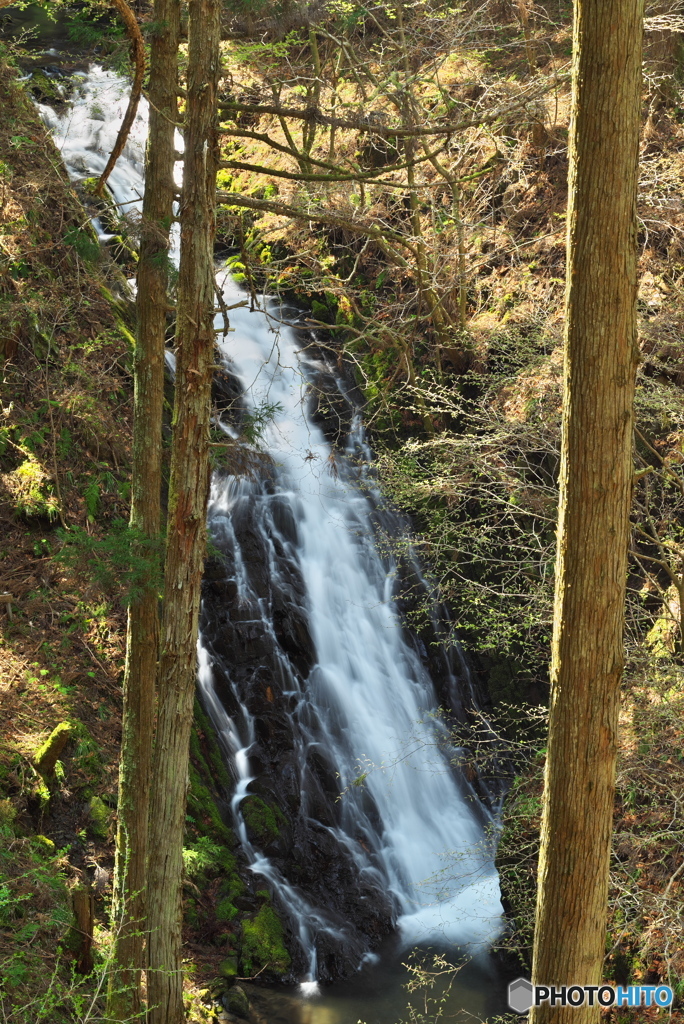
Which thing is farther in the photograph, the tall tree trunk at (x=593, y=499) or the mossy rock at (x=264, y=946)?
the mossy rock at (x=264, y=946)

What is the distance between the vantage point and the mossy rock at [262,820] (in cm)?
873

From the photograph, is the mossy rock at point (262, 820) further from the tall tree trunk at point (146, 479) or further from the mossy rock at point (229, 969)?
the tall tree trunk at point (146, 479)

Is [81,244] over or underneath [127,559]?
over

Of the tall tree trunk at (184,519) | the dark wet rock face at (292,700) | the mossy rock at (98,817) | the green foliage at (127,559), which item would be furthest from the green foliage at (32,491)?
the tall tree trunk at (184,519)

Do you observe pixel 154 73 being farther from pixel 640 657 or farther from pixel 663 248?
pixel 663 248

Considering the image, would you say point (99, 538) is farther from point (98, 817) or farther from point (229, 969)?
point (229, 969)

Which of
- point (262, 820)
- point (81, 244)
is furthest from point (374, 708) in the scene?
point (81, 244)

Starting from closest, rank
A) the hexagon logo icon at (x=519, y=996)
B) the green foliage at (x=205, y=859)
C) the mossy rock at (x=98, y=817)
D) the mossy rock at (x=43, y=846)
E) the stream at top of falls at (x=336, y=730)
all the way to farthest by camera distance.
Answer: the mossy rock at (x=43, y=846)
the hexagon logo icon at (x=519, y=996)
the mossy rock at (x=98, y=817)
the green foliage at (x=205, y=859)
the stream at top of falls at (x=336, y=730)

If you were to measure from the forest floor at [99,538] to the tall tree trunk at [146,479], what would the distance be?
0.41 m

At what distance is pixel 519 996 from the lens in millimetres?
7203

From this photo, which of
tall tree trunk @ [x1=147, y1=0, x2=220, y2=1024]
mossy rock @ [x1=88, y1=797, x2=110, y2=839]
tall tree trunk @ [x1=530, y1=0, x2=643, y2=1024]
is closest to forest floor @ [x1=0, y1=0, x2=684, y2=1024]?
mossy rock @ [x1=88, y1=797, x2=110, y2=839]

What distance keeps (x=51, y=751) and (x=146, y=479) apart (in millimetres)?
2602

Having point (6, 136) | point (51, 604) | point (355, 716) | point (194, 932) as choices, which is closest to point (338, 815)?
point (355, 716)

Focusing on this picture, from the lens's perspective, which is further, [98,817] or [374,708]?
[374,708]
